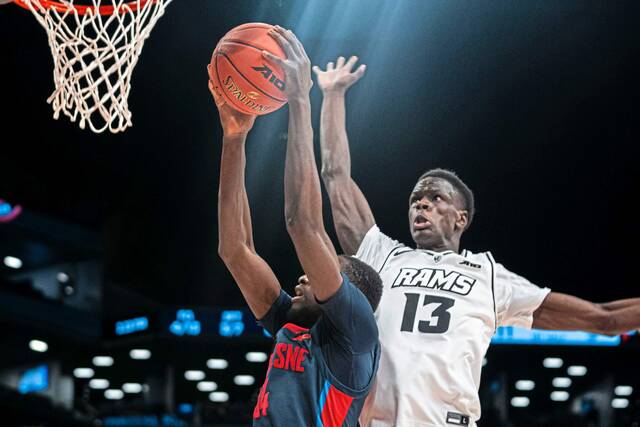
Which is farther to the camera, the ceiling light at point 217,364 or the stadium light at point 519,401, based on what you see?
the stadium light at point 519,401

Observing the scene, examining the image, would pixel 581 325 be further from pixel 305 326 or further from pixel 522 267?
pixel 522 267

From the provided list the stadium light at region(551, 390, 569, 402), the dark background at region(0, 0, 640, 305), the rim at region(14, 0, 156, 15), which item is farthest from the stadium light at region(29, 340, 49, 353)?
the rim at region(14, 0, 156, 15)

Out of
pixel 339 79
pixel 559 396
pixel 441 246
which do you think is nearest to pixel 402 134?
pixel 339 79

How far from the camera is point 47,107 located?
30.7 ft

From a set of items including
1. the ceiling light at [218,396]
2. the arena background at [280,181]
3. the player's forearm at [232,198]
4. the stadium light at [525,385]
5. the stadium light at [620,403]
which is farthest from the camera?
the ceiling light at [218,396]

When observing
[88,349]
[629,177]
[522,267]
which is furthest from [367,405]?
[88,349]

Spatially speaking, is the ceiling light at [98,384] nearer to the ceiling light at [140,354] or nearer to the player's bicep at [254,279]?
the ceiling light at [140,354]

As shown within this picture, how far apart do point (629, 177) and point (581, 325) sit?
744 cm

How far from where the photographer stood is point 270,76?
3.17 m

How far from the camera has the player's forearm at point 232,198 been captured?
328 centimetres

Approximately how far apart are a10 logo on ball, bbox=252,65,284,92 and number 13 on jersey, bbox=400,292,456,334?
3.18 ft

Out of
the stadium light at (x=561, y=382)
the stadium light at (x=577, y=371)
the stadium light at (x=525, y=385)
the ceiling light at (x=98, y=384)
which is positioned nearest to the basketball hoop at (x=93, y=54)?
the stadium light at (x=577, y=371)

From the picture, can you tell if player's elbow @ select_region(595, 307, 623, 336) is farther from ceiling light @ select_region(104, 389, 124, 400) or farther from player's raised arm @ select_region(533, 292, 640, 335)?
ceiling light @ select_region(104, 389, 124, 400)

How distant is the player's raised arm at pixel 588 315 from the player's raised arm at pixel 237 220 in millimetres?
1076
